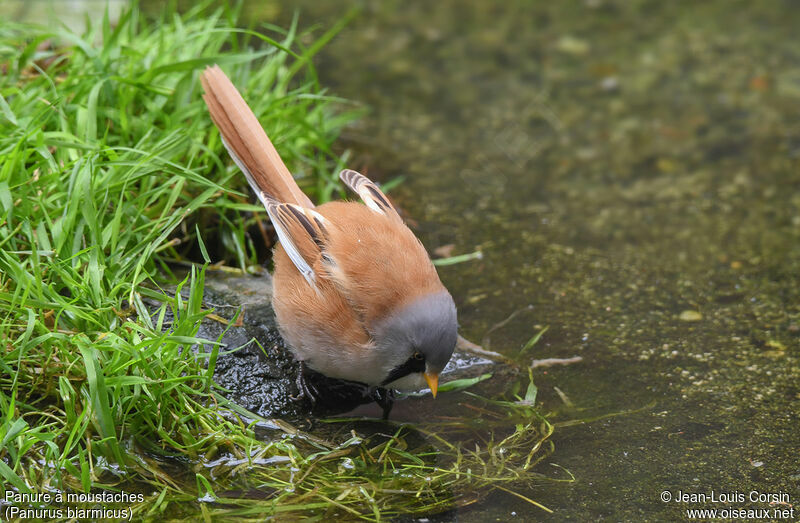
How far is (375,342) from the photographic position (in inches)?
123

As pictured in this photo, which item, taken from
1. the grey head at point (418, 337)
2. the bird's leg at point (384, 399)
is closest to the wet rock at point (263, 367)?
the bird's leg at point (384, 399)

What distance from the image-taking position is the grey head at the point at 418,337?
3094 mm

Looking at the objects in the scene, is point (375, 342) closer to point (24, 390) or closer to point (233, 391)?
point (233, 391)

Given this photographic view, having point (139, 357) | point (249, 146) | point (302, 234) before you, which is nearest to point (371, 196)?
point (302, 234)

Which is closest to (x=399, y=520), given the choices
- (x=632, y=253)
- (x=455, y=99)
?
(x=632, y=253)

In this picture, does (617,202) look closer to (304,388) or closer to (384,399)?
(384,399)

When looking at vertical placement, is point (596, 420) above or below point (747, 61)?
below

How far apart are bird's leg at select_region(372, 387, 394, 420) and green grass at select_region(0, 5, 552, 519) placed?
157mm

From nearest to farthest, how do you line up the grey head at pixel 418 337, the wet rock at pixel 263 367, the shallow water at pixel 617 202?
the grey head at pixel 418 337 → the shallow water at pixel 617 202 → the wet rock at pixel 263 367

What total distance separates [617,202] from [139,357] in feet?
10.3

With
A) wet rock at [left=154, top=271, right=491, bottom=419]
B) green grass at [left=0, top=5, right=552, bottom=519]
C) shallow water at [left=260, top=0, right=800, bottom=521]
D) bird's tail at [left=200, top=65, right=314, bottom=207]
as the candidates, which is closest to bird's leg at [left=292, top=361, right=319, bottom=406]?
wet rock at [left=154, top=271, right=491, bottom=419]

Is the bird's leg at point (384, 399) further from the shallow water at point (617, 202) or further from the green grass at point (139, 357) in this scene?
the shallow water at point (617, 202)

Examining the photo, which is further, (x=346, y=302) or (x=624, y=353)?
(x=624, y=353)

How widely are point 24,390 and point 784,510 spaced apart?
264cm
